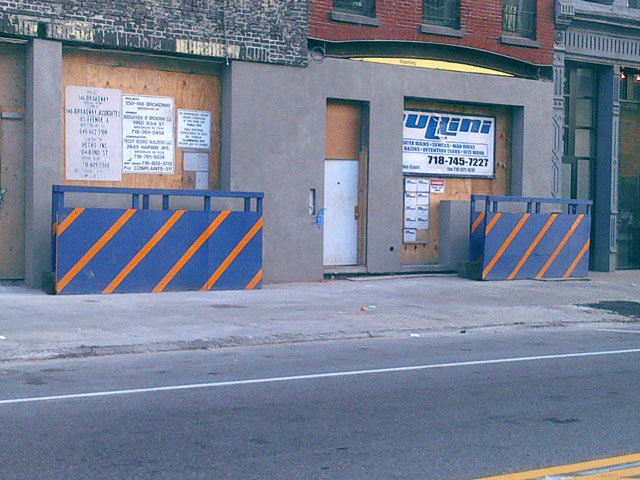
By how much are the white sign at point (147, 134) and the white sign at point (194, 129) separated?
0.72ft

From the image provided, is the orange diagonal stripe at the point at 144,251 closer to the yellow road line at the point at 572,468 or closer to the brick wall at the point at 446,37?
the brick wall at the point at 446,37

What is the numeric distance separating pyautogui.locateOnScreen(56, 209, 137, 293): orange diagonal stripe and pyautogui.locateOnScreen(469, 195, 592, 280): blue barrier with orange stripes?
25.0ft

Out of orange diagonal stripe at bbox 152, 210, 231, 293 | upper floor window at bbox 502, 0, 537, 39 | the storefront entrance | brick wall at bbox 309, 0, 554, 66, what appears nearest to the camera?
orange diagonal stripe at bbox 152, 210, 231, 293

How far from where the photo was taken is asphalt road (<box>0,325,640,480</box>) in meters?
6.22

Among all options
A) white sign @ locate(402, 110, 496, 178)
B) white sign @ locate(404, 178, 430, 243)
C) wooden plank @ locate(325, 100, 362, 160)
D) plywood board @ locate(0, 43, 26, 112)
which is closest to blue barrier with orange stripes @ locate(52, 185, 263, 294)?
plywood board @ locate(0, 43, 26, 112)

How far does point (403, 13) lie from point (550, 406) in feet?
43.5

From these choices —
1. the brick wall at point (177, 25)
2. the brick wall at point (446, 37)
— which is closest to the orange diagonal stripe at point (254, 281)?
the brick wall at point (177, 25)

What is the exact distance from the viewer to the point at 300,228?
18719mm

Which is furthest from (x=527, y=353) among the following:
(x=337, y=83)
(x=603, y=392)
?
(x=337, y=83)

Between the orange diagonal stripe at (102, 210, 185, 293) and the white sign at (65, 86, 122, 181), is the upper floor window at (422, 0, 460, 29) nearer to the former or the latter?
the white sign at (65, 86, 122, 181)

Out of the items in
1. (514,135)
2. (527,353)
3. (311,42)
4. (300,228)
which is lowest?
(527,353)

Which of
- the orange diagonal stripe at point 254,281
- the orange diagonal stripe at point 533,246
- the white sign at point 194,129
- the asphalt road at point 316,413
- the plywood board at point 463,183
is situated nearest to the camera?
the asphalt road at point 316,413

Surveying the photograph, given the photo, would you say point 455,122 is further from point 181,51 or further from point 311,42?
point 181,51

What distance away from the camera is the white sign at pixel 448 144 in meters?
20.6
